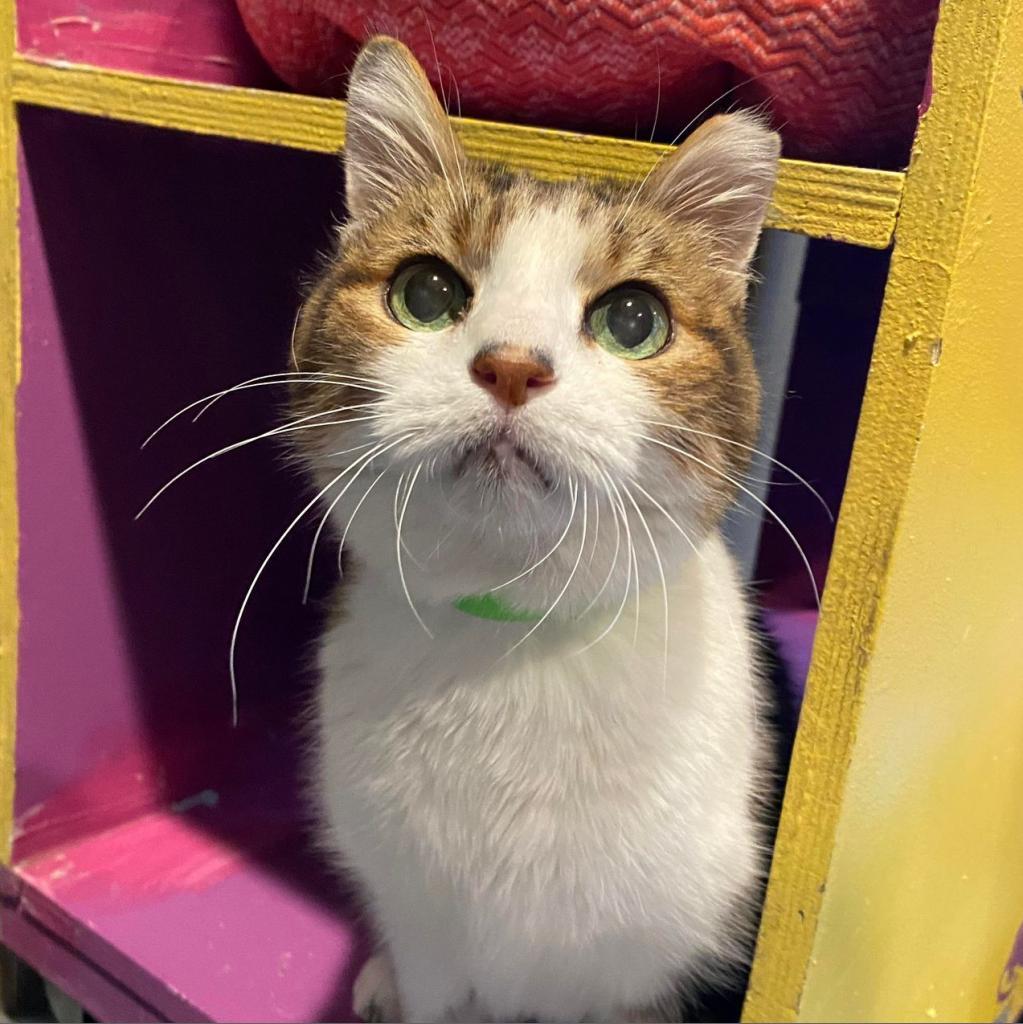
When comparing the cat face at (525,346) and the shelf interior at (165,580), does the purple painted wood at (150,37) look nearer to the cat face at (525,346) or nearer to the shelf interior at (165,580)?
the shelf interior at (165,580)

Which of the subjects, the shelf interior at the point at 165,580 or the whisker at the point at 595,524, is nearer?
the whisker at the point at 595,524

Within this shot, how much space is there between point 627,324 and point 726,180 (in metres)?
0.11

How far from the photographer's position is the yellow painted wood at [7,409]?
79cm

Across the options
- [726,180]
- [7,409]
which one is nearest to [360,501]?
[726,180]

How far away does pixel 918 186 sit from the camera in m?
0.48

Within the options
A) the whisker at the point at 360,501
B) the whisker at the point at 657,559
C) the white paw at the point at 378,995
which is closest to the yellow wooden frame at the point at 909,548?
the whisker at the point at 657,559

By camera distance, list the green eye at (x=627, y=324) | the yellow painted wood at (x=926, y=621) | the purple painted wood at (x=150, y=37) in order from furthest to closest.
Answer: the purple painted wood at (x=150, y=37)
the green eye at (x=627, y=324)
the yellow painted wood at (x=926, y=621)

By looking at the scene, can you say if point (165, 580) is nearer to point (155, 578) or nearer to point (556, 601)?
point (155, 578)

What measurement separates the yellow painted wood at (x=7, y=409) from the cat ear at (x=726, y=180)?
50 centimetres

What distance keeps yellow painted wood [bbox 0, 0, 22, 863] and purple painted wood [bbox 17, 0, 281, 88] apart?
0.02m

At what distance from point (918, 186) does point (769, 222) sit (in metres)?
0.11

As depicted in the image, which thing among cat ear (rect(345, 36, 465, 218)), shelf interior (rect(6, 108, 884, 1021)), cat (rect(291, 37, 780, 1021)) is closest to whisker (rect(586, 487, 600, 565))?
cat (rect(291, 37, 780, 1021))

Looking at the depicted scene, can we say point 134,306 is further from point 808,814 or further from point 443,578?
point 808,814

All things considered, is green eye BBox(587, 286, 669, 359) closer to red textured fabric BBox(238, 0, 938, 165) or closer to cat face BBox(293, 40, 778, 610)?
cat face BBox(293, 40, 778, 610)
